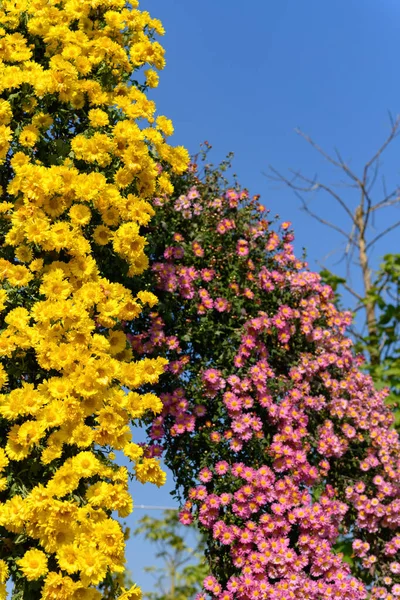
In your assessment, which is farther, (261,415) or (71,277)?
(261,415)

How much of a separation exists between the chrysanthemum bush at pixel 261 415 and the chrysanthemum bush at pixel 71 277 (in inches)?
32.8

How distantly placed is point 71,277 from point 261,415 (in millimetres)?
1754

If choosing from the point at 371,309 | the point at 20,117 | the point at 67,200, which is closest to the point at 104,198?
the point at 67,200

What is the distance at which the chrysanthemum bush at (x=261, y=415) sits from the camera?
4.27 metres

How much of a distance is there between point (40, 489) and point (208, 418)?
5.52 feet

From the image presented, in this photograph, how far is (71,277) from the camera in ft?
11.3

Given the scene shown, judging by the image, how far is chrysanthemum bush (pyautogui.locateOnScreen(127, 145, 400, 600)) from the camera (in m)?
4.27

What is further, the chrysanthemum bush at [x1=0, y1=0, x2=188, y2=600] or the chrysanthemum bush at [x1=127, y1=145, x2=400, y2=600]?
the chrysanthemum bush at [x1=127, y1=145, x2=400, y2=600]

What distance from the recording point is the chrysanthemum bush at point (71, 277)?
2.99 meters

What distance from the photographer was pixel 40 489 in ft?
9.65

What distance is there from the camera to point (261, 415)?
15.1ft

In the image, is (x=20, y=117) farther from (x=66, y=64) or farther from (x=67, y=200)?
(x=67, y=200)

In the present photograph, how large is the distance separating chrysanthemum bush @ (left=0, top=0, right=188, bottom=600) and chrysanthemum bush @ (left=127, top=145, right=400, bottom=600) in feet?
2.73

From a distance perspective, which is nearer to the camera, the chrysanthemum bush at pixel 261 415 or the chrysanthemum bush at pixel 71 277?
the chrysanthemum bush at pixel 71 277
